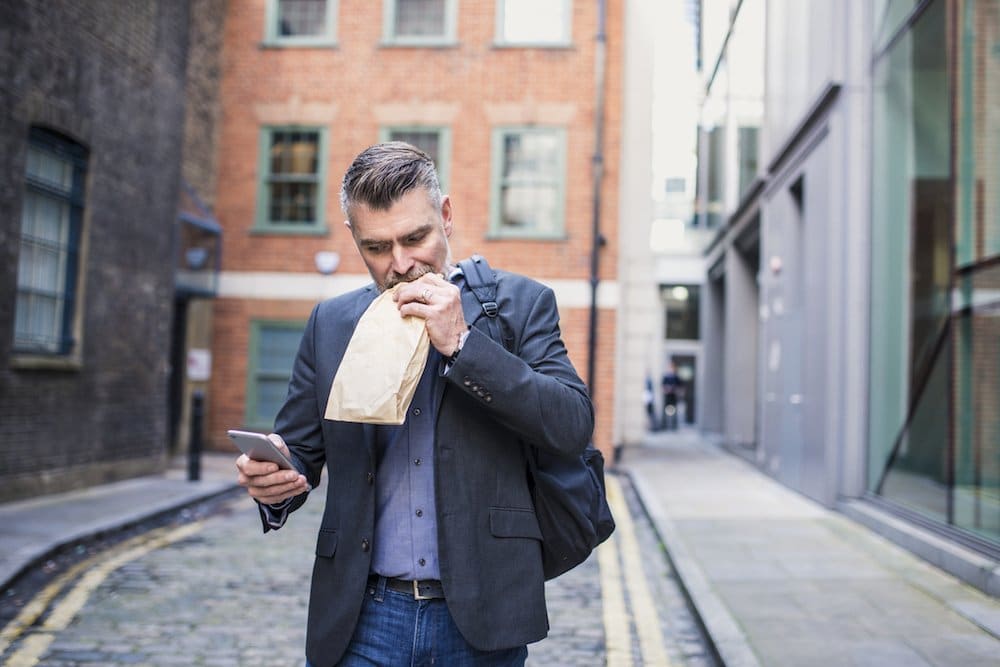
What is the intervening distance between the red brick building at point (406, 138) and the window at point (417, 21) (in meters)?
0.02

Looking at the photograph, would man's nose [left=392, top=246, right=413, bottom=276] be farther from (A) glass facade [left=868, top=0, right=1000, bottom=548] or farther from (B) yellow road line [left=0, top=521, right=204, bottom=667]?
(A) glass facade [left=868, top=0, right=1000, bottom=548]

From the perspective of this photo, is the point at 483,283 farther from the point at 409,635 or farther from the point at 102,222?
the point at 102,222

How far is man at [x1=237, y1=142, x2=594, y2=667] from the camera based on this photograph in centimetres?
212

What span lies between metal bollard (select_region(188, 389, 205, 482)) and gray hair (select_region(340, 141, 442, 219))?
432 inches

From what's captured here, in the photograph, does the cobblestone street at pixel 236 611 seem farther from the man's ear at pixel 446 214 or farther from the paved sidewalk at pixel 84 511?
the man's ear at pixel 446 214

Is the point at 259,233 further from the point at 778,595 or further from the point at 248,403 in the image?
the point at 778,595

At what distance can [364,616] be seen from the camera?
2211 millimetres

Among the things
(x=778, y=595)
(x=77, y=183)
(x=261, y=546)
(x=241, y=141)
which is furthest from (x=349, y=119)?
(x=778, y=595)

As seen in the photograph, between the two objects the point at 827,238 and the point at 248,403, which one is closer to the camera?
the point at 827,238

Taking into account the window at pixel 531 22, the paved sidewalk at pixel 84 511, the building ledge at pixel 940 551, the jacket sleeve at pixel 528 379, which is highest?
the window at pixel 531 22

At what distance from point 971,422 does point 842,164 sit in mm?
3783

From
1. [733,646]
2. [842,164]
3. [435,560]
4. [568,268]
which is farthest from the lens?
[568,268]

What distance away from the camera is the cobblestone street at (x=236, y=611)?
5.54m

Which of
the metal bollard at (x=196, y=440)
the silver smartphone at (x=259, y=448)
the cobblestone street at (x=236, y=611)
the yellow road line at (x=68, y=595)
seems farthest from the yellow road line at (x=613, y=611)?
the metal bollard at (x=196, y=440)
